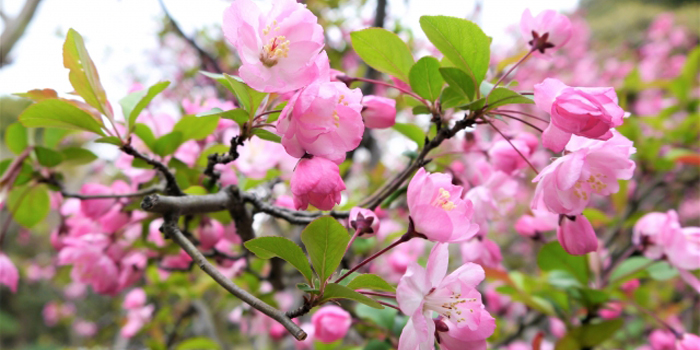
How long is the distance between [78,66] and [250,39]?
1.02ft

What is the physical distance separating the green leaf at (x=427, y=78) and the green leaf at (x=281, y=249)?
0.98 feet

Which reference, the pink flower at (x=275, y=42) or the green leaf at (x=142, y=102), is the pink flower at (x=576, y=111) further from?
the green leaf at (x=142, y=102)

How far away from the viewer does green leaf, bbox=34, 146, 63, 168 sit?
0.77 metres

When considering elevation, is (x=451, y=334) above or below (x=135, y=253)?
above

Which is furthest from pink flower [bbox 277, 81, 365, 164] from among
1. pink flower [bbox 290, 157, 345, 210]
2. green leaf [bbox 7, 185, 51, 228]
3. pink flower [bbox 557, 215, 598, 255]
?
green leaf [bbox 7, 185, 51, 228]

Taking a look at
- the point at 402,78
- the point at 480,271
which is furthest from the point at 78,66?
the point at 480,271

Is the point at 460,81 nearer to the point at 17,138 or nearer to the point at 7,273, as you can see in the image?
the point at 17,138

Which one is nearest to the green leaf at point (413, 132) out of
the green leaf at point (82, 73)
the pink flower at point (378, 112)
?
the pink flower at point (378, 112)

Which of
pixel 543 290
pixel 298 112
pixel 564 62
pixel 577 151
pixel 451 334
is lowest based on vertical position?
pixel 564 62

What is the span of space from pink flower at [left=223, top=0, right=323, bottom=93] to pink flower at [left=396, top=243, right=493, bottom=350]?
0.26 meters

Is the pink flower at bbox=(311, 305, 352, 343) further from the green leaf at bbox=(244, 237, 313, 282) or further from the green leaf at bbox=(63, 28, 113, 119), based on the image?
the green leaf at bbox=(63, 28, 113, 119)

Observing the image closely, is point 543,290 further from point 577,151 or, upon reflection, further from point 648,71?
point 648,71

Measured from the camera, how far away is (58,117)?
0.60m

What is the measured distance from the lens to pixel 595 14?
10.5 m
